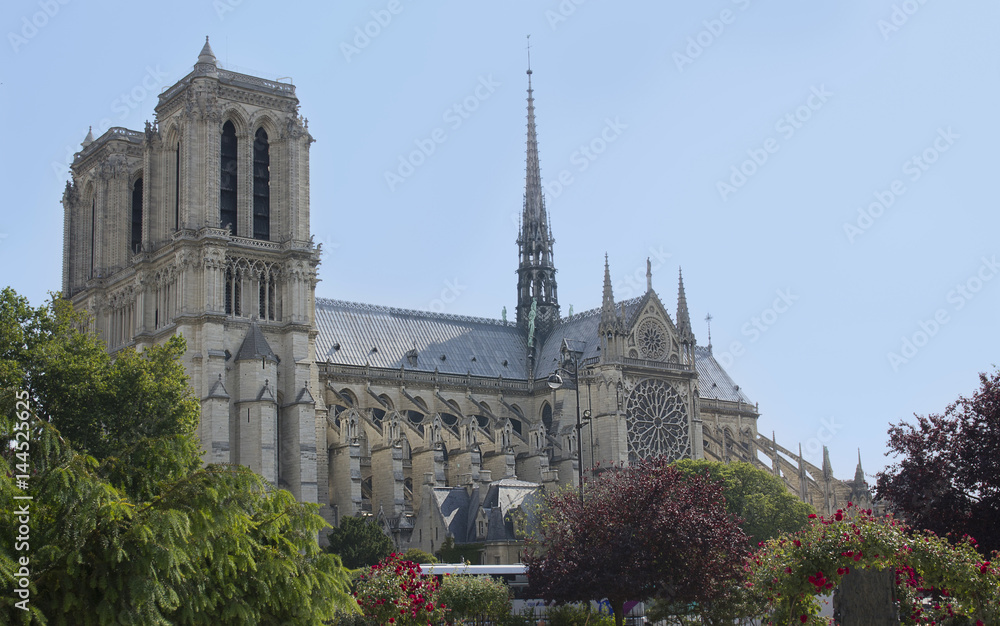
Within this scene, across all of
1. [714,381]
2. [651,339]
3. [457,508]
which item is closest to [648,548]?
[457,508]

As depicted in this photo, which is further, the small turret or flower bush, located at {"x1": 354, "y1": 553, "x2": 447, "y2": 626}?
the small turret

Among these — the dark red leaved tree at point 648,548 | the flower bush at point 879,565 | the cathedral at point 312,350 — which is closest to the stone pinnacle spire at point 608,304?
the cathedral at point 312,350

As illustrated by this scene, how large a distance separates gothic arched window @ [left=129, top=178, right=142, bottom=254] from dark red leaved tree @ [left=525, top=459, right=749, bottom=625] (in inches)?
1645

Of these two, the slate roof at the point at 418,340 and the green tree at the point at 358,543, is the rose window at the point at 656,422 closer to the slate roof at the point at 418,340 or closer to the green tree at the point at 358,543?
the slate roof at the point at 418,340

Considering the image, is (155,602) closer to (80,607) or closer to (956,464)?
(80,607)

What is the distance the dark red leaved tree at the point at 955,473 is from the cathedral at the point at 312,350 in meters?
→ 19.3

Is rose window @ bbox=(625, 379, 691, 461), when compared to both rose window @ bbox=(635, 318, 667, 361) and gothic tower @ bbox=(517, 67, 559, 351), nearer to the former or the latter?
rose window @ bbox=(635, 318, 667, 361)

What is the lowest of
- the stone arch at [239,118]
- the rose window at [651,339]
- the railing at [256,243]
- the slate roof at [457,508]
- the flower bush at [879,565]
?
the flower bush at [879,565]

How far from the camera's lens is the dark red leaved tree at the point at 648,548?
36.4 meters

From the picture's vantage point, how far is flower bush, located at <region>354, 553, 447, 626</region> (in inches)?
1138

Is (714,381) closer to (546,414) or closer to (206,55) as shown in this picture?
(546,414)

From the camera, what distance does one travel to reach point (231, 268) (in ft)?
213

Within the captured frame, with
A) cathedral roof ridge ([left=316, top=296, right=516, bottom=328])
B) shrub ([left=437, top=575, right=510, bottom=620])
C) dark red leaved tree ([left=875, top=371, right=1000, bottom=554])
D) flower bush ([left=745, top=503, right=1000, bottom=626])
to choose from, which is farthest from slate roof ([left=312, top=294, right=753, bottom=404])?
flower bush ([left=745, top=503, right=1000, bottom=626])

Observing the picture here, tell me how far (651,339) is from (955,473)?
151 feet
